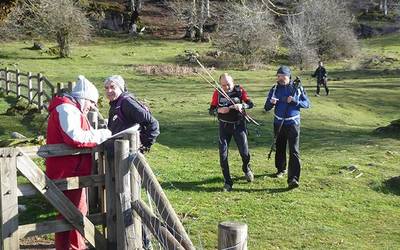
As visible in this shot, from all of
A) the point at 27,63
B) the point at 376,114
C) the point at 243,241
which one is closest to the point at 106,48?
the point at 27,63

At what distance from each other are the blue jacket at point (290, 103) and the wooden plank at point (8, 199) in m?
6.23

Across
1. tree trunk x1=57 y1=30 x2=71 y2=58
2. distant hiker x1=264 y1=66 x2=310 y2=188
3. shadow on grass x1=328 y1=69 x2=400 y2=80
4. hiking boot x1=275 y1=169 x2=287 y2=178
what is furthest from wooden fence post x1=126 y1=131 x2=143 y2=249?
tree trunk x1=57 y1=30 x2=71 y2=58

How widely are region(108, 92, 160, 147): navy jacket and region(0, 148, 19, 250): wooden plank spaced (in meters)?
2.05

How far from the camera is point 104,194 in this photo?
6.59m

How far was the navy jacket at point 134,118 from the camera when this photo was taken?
24.2 ft

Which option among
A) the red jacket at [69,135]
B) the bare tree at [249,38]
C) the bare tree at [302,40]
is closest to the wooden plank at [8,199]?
the red jacket at [69,135]

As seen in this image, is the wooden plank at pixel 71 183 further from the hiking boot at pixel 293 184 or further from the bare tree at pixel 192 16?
the bare tree at pixel 192 16

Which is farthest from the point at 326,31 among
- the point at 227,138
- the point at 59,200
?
the point at 59,200

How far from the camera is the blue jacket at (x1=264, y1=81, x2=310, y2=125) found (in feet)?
35.3

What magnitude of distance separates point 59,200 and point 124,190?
0.67 meters

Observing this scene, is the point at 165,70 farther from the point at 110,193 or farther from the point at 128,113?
the point at 110,193

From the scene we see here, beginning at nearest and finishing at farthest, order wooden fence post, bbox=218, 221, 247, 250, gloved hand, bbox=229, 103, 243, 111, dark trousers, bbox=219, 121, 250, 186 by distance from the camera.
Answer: wooden fence post, bbox=218, 221, 247, 250, gloved hand, bbox=229, 103, 243, 111, dark trousers, bbox=219, 121, 250, 186

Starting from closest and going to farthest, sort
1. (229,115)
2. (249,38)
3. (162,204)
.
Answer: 1. (162,204)
2. (229,115)
3. (249,38)

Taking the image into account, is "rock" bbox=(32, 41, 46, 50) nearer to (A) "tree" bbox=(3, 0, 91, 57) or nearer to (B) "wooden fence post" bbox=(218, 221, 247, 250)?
(A) "tree" bbox=(3, 0, 91, 57)
